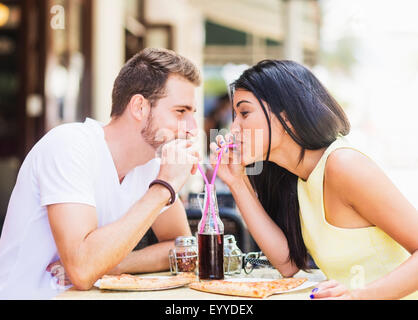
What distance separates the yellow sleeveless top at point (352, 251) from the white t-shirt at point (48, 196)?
0.66 meters

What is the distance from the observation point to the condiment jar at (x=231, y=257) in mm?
1641

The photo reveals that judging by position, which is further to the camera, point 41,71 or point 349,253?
point 41,71

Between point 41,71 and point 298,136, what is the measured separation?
3405 mm

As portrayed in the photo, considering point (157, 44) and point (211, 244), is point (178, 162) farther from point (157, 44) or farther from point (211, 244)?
point (157, 44)

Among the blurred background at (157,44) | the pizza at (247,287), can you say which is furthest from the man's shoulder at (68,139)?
the blurred background at (157,44)

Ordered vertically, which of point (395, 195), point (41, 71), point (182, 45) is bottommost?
point (395, 195)

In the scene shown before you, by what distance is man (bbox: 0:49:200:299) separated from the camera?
1486mm

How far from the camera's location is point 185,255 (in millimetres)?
1667

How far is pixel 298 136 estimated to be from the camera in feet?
5.47

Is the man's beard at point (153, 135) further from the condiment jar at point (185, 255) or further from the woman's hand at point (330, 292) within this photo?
the woman's hand at point (330, 292)
